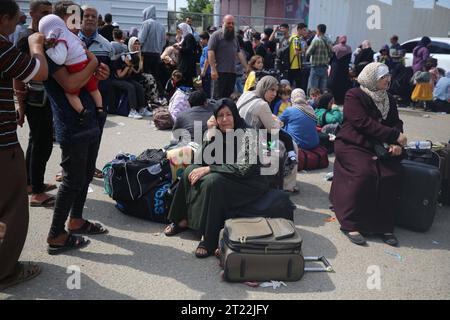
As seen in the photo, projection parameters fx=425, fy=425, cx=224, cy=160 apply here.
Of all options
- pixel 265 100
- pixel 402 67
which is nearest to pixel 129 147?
pixel 265 100

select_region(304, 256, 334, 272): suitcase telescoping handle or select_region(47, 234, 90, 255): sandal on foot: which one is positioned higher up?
select_region(47, 234, 90, 255): sandal on foot

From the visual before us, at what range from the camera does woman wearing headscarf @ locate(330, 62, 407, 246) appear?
408 cm

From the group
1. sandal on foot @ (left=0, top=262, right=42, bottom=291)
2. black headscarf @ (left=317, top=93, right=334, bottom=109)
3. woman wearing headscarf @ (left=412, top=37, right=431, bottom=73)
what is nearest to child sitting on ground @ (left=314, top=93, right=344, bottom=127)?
black headscarf @ (left=317, top=93, right=334, bottom=109)

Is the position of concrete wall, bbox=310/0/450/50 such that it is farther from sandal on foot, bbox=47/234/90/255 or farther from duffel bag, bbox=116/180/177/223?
sandal on foot, bbox=47/234/90/255

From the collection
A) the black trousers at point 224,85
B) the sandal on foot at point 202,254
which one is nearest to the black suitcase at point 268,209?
the sandal on foot at point 202,254

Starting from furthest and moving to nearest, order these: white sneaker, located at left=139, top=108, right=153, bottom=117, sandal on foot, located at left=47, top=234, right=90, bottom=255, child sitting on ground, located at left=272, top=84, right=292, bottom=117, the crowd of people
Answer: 1. white sneaker, located at left=139, top=108, right=153, bottom=117
2. child sitting on ground, located at left=272, top=84, right=292, bottom=117
3. sandal on foot, located at left=47, top=234, right=90, bottom=255
4. the crowd of people

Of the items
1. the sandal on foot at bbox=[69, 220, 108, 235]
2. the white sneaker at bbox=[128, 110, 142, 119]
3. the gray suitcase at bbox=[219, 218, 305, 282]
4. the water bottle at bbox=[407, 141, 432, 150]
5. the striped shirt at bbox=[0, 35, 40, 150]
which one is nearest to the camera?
the striped shirt at bbox=[0, 35, 40, 150]

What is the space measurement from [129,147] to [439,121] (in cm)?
775

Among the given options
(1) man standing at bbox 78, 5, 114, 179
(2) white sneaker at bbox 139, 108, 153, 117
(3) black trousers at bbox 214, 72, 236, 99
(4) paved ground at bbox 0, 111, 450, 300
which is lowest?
(4) paved ground at bbox 0, 111, 450, 300

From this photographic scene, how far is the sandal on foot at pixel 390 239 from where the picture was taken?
157 inches

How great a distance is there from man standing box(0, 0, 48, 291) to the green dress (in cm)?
137

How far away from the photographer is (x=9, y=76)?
2.72 metres

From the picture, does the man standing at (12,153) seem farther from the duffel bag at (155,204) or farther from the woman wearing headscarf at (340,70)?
the woman wearing headscarf at (340,70)
